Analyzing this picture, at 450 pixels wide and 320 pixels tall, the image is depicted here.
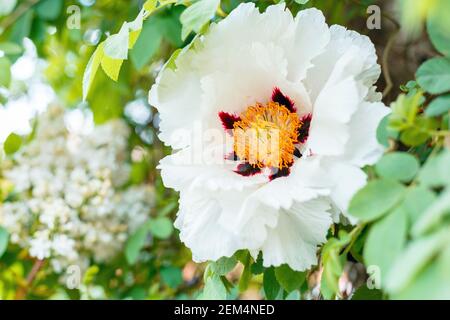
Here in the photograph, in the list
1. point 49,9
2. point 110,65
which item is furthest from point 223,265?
point 49,9

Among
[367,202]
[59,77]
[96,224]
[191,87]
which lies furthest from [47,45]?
[367,202]

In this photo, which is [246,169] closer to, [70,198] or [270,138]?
[270,138]

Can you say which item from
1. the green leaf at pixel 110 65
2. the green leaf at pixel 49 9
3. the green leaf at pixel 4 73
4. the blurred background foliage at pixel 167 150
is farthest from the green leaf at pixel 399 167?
the green leaf at pixel 49 9

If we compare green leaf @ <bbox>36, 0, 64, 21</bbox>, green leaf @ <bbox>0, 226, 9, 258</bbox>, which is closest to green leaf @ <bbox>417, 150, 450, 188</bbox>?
green leaf @ <bbox>0, 226, 9, 258</bbox>

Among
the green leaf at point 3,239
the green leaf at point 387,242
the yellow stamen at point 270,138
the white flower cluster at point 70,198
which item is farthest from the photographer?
the white flower cluster at point 70,198

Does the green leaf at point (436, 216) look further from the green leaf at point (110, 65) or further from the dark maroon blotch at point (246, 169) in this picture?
the green leaf at point (110, 65)

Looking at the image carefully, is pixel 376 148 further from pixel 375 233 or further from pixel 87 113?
pixel 87 113

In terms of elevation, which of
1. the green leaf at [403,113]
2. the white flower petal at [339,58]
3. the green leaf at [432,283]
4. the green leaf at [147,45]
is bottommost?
the green leaf at [432,283]

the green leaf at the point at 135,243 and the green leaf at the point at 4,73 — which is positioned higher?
the green leaf at the point at 4,73
